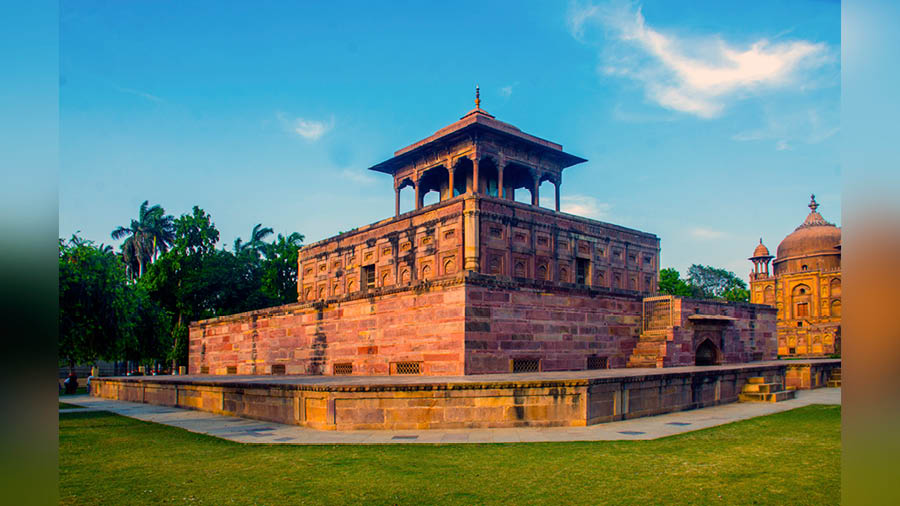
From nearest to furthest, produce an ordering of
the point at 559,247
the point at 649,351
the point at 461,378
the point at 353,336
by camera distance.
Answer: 1. the point at 461,378
2. the point at 353,336
3. the point at 649,351
4. the point at 559,247

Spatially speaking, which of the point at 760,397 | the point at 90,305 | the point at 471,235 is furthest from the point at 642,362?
the point at 90,305

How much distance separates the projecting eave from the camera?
3622cm

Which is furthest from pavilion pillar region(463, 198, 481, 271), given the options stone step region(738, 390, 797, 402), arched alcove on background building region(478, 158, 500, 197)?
stone step region(738, 390, 797, 402)

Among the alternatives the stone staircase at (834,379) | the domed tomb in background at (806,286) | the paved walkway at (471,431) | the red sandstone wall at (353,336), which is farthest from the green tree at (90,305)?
the domed tomb in background at (806,286)

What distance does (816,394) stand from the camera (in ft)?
74.5

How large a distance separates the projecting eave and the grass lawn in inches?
1011

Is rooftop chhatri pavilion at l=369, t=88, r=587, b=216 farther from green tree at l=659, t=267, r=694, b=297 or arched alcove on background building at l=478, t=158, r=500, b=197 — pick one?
green tree at l=659, t=267, r=694, b=297

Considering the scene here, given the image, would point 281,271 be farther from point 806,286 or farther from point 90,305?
point 806,286

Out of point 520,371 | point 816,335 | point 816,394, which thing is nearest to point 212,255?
point 520,371

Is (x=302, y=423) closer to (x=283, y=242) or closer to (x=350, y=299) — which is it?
(x=350, y=299)

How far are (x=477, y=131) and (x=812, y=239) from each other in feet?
174

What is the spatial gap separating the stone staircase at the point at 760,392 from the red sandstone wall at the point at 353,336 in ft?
30.3

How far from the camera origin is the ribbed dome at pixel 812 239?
231ft

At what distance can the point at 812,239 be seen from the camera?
71375 mm
